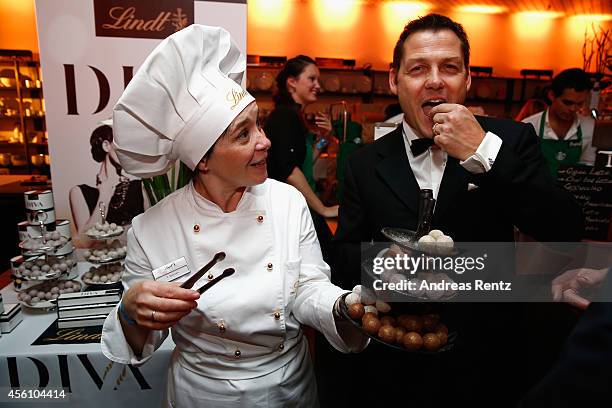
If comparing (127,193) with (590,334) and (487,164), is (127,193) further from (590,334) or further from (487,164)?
(590,334)

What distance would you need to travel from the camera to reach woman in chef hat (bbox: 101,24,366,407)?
1.08m

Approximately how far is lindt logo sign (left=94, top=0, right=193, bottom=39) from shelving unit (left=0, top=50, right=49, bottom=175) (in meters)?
5.56

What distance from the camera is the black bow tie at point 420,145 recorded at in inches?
50.2

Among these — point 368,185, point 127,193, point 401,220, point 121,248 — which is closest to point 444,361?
point 401,220

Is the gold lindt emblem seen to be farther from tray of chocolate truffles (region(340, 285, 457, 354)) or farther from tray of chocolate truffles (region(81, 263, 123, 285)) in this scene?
tray of chocolate truffles (region(81, 263, 123, 285))

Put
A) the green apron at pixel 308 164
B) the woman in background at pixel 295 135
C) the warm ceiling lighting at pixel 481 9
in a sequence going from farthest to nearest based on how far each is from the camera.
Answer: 1. the warm ceiling lighting at pixel 481 9
2. the green apron at pixel 308 164
3. the woman in background at pixel 295 135

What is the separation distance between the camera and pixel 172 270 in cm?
111

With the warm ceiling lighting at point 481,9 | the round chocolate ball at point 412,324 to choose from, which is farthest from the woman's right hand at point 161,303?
the warm ceiling lighting at point 481,9

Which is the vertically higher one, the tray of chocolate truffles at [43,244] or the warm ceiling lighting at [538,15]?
the warm ceiling lighting at [538,15]

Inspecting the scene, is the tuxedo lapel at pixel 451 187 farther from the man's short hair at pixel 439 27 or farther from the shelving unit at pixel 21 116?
the shelving unit at pixel 21 116

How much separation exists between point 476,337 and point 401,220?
0.40 metres

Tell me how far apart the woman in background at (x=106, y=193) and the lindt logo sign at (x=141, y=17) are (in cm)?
49

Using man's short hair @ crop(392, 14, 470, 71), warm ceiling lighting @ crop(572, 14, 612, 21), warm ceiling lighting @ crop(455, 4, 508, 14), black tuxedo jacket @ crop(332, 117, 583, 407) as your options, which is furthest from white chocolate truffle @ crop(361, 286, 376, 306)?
warm ceiling lighting @ crop(572, 14, 612, 21)

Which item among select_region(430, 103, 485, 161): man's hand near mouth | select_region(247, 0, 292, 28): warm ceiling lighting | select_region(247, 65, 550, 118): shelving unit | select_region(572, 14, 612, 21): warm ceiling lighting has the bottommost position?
select_region(430, 103, 485, 161): man's hand near mouth
